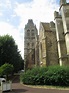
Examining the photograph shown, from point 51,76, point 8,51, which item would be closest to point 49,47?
point 8,51

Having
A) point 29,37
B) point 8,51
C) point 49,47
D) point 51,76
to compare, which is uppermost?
point 29,37

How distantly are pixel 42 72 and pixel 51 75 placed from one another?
179cm

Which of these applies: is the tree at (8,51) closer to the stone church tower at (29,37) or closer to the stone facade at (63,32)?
the stone facade at (63,32)

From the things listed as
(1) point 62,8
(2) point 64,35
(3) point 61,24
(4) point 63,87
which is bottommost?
(4) point 63,87

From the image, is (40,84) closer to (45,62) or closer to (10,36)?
(45,62)

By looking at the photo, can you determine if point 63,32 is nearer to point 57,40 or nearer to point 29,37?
point 57,40

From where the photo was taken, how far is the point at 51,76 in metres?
21.2

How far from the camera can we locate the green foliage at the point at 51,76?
66.7 ft

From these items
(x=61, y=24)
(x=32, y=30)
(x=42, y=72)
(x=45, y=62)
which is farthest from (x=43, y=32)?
(x=32, y=30)

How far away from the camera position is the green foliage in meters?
20.3

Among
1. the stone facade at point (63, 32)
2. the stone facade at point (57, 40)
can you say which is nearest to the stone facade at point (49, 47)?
the stone facade at point (57, 40)

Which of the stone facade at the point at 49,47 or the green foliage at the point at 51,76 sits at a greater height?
the stone facade at the point at 49,47

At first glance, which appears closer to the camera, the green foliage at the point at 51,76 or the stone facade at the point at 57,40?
the green foliage at the point at 51,76

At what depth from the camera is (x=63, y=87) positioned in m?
19.5
